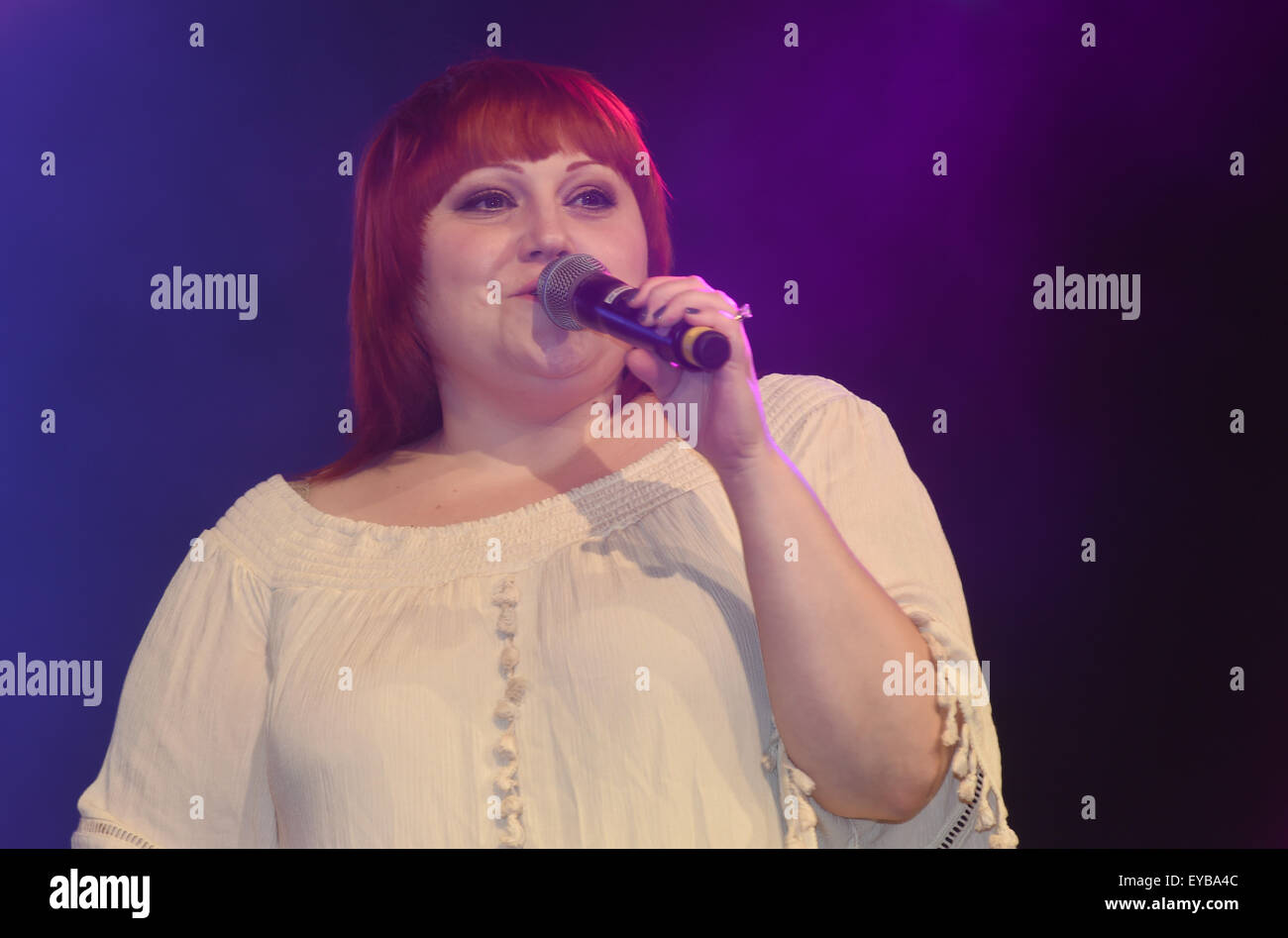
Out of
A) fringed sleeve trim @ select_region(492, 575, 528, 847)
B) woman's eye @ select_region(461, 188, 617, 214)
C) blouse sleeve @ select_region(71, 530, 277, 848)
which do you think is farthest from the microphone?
blouse sleeve @ select_region(71, 530, 277, 848)

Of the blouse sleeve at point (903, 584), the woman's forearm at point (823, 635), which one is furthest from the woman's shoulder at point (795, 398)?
the woman's forearm at point (823, 635)

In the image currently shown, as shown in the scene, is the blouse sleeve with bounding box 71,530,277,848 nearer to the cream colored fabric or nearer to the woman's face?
the cream colored fabric

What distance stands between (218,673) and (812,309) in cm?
96

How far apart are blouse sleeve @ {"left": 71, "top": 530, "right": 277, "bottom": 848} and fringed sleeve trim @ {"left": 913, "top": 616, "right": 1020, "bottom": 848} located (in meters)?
0.84

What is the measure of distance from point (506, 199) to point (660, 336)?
0.52 m

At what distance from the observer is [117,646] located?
1.96 meters

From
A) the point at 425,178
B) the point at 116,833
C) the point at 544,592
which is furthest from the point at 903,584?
the point at 116,833

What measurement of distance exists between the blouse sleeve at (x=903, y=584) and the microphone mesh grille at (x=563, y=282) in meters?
0.30

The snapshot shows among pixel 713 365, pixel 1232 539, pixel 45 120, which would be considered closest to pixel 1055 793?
pixel 1232 539

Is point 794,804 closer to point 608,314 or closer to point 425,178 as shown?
point 608,314

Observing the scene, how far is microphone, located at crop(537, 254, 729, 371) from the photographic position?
112 cm

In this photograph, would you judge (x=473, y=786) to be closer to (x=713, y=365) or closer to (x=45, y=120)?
(x=713, y=365)

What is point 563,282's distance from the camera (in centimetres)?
146

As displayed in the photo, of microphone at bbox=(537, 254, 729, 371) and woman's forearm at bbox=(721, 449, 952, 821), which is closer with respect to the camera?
microphone at bbox=(537, 254, 729, 371)
